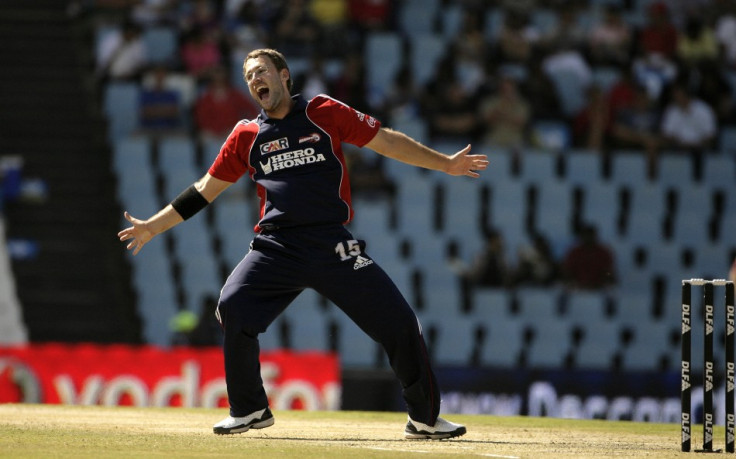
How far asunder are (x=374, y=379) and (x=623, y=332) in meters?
4.26

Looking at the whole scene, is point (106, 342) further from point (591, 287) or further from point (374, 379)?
point (591, 287)

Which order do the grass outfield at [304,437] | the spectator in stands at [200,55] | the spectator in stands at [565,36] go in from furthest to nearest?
the spectator in stands at [565,36] < the spectator in stands at [200,55] < the grass outfield at [304,437]

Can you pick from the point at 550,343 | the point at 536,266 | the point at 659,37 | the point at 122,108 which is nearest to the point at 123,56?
the point at 122,108

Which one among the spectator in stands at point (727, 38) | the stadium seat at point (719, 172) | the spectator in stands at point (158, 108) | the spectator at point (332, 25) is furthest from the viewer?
the spectator in stands at point (727, 38)

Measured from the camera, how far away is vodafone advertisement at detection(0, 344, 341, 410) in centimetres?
1299

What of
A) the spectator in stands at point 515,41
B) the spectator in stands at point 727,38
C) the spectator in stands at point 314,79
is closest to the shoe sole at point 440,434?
the spectator in stands at point 314,79

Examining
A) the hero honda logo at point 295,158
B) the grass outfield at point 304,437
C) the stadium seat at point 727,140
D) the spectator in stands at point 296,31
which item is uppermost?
the spectator in stands at point 296,31

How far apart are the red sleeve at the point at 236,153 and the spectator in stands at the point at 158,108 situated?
9690 mm

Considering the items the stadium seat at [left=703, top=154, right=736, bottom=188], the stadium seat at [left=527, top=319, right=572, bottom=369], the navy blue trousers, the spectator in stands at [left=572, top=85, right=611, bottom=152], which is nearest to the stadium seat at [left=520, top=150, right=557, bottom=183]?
the spectator in stands at [left=572, top=85, right=611, bottom=152]

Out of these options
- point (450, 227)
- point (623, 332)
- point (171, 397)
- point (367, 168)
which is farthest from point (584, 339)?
point (171, 397)

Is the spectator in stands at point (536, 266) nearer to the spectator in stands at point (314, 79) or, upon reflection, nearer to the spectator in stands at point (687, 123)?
the spectator in stands at point (687, 123)

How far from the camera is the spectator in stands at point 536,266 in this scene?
16047mm

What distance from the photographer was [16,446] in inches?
273

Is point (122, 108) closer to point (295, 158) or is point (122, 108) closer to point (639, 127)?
point (639, 127)
